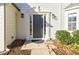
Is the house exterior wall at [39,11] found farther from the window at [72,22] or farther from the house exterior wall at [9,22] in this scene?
the window at [72,22]

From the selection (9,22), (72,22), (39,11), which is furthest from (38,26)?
(9,22)

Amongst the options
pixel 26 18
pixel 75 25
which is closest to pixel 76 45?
pixel 75 25

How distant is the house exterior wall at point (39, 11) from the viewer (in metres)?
15.7

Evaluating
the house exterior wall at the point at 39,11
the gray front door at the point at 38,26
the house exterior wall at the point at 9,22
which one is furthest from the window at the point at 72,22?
the house exterior wall at the point at 9,22

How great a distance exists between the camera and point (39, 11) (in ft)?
51.3

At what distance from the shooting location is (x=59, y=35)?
40.0ft

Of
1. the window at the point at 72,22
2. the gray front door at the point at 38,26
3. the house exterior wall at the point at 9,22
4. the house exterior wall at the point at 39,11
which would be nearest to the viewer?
the house exterior wall at the point at 9,22

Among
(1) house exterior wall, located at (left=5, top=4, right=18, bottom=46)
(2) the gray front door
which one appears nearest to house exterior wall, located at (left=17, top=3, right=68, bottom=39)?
(2) the gray front door

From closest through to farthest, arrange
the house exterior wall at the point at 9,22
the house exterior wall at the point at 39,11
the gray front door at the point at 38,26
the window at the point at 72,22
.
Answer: the house exterior wall at the point at 9,22
the window at the point at 72,22
the house exterior wall at the point at 39,11
the gray front door at the point at 38,26

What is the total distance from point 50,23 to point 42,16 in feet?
2.89

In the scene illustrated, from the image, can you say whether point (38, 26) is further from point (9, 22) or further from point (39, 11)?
point (9, 22)

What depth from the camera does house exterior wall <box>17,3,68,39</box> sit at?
15.7 m

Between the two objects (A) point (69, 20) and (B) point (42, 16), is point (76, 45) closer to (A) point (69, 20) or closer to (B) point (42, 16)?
(A) point (69, 20)

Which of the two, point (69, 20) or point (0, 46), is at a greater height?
point (69, 20)
